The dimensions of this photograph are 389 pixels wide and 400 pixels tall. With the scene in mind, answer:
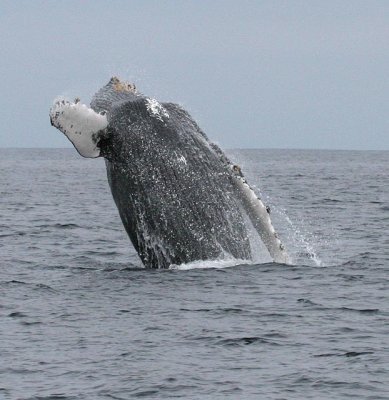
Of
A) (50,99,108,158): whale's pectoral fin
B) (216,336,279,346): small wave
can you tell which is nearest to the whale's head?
(50,99,108,158): whale's pectoral fin

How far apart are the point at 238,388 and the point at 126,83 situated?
6618 mm

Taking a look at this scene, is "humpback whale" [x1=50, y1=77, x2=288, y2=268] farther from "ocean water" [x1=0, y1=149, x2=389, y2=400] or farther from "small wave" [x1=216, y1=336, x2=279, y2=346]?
"small wave" [x1=216, y1=336, x2=279, y2=346]

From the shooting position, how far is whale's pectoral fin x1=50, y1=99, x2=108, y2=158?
14.5 metres

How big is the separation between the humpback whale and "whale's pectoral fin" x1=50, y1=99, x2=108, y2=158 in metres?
0.15

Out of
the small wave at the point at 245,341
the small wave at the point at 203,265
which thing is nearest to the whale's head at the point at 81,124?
the small wave at the point at 203,265

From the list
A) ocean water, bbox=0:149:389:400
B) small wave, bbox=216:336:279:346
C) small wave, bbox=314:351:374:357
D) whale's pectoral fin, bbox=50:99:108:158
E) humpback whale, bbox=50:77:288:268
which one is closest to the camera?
ocean water, bbox=0:149:389:400

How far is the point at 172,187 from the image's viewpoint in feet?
49.5

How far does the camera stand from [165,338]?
12.3 m

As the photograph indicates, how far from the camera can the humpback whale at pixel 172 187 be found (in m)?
15.0

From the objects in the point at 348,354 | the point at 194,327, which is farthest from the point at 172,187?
the point at 348,354

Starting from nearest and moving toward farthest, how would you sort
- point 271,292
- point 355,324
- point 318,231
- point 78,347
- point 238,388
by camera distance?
point 238,388 < point 78,347 < point 355,324 < point 271,292 < point 318,231

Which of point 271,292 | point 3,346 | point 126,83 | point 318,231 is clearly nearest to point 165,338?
point 3,346

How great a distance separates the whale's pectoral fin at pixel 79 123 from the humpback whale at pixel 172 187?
0.50 feet

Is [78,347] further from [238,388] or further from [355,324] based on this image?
[355,324]
